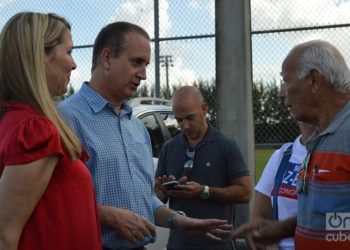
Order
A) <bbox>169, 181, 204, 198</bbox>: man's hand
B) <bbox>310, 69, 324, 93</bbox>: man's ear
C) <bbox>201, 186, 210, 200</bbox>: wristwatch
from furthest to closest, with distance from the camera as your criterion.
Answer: <bbox>201, 186, 210, 200</bbox>: wristwatch → <bbox>169, 181, 204, 198</bbox>: man's hand → <bbox>310, 69, 324, 93</bbox>: man's ear

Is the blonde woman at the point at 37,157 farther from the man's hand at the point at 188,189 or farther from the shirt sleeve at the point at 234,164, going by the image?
the shirt sleeve at the point at 234,164

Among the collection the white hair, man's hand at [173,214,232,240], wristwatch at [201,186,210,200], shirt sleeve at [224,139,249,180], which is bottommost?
wristwatch at [201,186,210,200]

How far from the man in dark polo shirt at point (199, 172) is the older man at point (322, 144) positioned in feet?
5.33

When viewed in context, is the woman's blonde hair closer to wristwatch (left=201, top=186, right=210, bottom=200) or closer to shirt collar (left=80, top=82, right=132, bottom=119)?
shirt collar (left=80, top=82, right=132, bottom=119)

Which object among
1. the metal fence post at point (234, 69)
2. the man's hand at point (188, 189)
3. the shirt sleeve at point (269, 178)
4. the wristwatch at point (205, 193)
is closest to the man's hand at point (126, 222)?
the shirt sleeve at point (269, 178)

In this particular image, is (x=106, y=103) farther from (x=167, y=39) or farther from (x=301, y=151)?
(x=167, y=39)

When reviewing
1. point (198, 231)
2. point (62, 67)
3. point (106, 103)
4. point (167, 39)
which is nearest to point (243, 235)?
point (198, 231)

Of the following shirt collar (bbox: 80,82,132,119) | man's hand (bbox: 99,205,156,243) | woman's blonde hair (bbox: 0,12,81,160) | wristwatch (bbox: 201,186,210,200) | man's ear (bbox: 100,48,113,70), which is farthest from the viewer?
wristwatch (bbox: 201,186,210,200)

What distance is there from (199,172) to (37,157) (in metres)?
2.66

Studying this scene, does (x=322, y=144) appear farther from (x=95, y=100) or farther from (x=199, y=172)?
(x=199, y=172)

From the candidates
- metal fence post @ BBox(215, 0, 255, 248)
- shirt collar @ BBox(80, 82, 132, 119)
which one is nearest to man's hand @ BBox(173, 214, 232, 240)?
shirt collar @ BBox(80, 82, 132, 119)

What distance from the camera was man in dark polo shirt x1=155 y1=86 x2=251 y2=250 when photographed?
4.61 m

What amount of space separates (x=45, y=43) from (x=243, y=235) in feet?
4.32

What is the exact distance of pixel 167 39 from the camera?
27.1 ft
